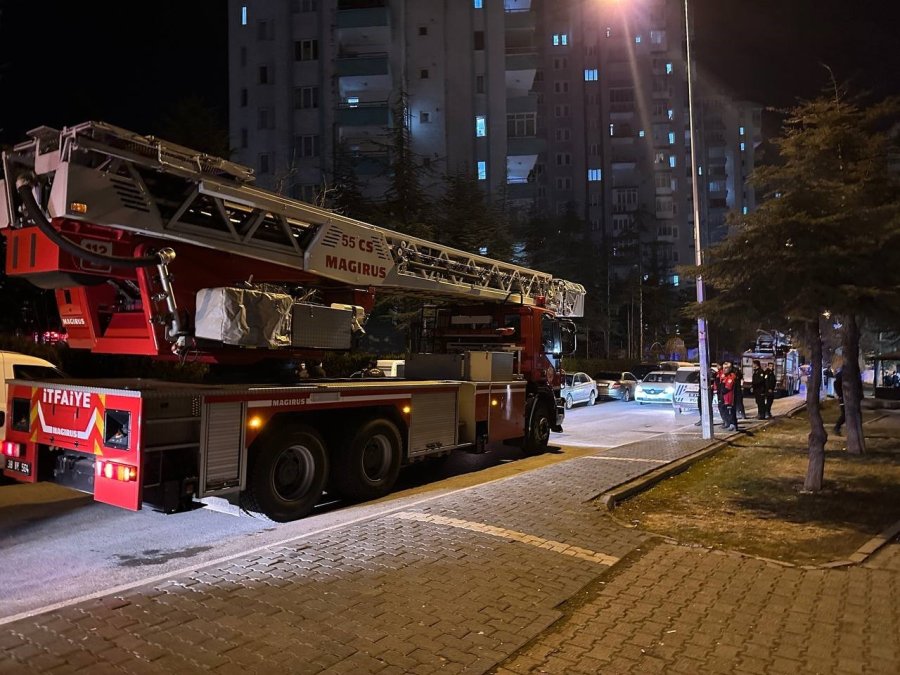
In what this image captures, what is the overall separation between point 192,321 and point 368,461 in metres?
3.02

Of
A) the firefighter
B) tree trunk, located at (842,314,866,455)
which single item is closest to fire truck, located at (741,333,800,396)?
the firefighter

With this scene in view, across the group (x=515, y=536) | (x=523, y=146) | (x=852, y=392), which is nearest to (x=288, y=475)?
(x=515, y=536)

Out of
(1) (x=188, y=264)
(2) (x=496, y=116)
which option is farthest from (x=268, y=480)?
(2) (x=496, y=116)

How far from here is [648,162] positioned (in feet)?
243

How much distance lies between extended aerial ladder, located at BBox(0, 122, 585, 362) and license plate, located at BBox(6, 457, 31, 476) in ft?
4.46

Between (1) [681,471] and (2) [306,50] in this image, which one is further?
(2) [306,50]

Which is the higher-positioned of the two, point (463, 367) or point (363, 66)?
point (363, 66)

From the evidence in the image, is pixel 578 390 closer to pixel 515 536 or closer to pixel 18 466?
pixel 515 536

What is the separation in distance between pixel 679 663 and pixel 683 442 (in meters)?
10.1

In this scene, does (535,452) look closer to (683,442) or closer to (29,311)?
(683,442)

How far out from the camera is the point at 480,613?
4520 millimetres

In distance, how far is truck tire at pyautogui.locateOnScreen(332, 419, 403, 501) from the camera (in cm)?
799

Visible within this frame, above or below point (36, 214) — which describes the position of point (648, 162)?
above

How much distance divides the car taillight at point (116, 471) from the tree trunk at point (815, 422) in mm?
7920
